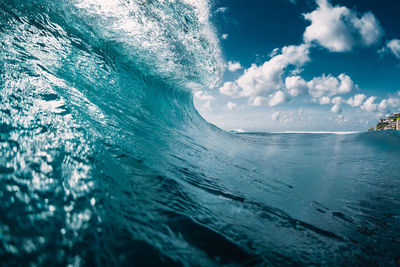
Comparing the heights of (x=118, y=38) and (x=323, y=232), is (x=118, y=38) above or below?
above

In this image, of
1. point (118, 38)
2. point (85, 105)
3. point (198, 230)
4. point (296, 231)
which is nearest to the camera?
point (198, 230)

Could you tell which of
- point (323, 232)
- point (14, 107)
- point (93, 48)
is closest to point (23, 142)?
point (14, 107)

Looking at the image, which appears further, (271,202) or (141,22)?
(141,22)

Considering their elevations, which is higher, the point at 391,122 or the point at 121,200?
the point at 391,122

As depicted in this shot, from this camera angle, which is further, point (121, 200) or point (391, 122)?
point (391, 122)

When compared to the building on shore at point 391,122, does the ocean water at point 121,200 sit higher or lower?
lower

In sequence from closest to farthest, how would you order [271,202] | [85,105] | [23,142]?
[23,142], [271,202], [85,105]

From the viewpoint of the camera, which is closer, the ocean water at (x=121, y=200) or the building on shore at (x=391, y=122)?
the ocean water at (x=121, y=200)

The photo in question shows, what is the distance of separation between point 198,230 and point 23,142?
1.25 m

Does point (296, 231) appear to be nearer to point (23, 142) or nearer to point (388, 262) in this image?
point (388, 262)

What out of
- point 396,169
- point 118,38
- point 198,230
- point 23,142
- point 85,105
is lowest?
point 198,230

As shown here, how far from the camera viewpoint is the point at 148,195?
112 centimetres

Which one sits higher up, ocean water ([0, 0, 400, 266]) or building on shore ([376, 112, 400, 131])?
building on shore ([376, 112, 400, 131])

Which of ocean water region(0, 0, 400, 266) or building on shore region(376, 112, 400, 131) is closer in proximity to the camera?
ocean water region(0, 0, 400, 266)
